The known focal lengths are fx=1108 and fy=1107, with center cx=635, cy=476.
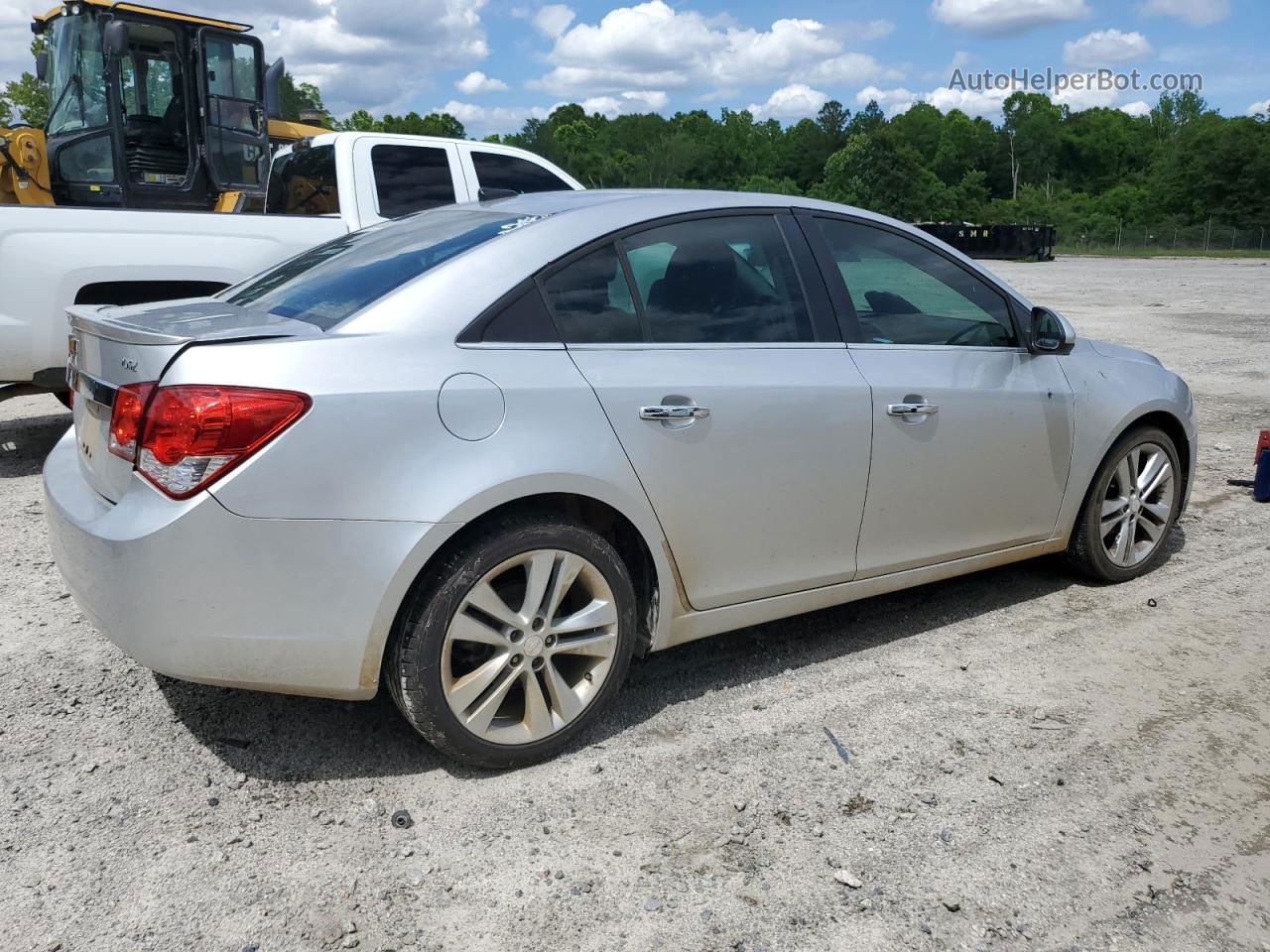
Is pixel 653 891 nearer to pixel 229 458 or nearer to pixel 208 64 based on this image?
pixel 229 458

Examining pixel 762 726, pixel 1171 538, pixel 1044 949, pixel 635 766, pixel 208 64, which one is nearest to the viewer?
pixel 1044 949

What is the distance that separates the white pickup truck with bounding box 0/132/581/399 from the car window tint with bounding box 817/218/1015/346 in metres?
4.33

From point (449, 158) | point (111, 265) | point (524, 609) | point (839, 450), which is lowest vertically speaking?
point (524, 609)

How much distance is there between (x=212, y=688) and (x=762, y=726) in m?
1.87

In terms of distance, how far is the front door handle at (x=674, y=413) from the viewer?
334cm

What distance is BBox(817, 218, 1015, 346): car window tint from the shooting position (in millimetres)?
4043

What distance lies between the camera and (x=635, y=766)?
3.33m

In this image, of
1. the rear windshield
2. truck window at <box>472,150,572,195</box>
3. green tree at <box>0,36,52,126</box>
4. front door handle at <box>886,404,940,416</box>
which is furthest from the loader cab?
green tree at <box>0,36,52,126</box>

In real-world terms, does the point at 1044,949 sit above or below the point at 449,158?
below

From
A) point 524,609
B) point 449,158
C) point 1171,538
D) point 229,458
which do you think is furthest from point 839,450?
point 449,158

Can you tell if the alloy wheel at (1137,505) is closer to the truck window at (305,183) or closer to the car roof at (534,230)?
the car roof at (534,230)

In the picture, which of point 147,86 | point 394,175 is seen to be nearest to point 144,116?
point 147,86

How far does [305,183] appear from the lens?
859 cm

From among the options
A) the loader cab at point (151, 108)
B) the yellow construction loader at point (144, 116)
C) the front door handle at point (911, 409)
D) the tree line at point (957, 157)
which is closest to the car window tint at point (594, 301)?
the front door handle at point (911, 409)
